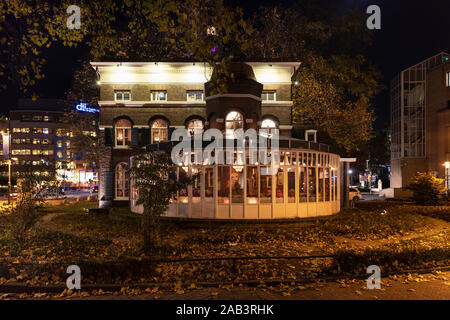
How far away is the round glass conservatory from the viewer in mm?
15586

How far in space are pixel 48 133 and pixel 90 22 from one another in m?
119

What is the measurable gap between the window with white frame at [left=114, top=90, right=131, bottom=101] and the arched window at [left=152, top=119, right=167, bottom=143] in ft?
9.97

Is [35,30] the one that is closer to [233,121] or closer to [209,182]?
[209,182]

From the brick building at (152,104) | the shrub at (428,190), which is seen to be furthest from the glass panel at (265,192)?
the shrub at (428,190)

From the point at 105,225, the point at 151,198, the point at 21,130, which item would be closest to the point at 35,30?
the point at 151,198

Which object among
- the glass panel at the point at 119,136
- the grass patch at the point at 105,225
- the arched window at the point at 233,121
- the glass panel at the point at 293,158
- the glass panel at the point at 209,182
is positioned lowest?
the grass patch at the point at 105,225

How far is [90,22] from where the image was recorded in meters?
8.88

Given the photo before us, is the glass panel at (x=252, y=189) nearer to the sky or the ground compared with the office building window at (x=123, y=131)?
nearer to the ground

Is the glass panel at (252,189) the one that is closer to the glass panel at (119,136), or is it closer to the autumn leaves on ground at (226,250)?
the autumn leaves on ground at (226,250)

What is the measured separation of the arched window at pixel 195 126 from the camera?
84.7 feet

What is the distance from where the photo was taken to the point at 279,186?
1653 centimetres

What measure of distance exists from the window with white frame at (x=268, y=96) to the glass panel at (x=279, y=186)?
35.3 feet
